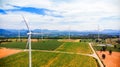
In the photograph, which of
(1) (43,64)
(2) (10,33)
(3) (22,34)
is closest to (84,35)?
(3) (22,34)

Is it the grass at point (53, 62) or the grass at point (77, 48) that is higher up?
the grass at point (77, 48)

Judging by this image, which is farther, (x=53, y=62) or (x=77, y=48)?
(x=77, y=48)

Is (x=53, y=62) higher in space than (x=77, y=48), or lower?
lower

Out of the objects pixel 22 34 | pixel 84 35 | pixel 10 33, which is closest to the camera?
pixel 84 35

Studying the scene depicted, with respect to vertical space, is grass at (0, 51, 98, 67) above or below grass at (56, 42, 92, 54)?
below

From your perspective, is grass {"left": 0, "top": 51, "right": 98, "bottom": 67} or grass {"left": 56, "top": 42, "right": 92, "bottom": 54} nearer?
grass {"left": 0, "top": 51, "right": 98, "bottom": 67}

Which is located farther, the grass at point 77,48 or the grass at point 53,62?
the grass at point 77,48

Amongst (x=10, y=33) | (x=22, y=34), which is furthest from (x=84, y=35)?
(x=10, y=33)

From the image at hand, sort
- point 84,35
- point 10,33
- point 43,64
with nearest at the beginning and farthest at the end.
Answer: point 43,64 → point 84,35 → point 10,33

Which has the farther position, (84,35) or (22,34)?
(22,34)

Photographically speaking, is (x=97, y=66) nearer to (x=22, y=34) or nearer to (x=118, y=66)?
(x=118, y=66)
